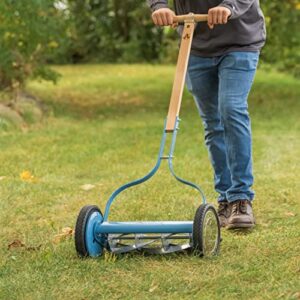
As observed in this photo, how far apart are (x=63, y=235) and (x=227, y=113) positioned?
1.08 metres

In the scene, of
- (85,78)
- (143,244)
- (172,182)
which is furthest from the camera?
(85,78)

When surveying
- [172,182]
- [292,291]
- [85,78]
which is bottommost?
[85,78]

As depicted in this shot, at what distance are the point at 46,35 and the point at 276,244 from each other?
247 inches

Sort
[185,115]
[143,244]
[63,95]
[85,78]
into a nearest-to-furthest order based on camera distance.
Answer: [143,244], [185,115], [63,95], [85,78]

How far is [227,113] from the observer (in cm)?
461

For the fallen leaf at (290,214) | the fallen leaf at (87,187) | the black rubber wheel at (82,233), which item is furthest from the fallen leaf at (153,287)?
the fallen leaf at (87,187)

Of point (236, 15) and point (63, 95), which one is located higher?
point (236, 15)

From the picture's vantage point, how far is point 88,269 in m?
4.00

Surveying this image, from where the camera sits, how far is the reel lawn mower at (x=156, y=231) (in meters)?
4.07

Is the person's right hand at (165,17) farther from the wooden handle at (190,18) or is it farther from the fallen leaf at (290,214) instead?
the fallen leaf at (290,214)

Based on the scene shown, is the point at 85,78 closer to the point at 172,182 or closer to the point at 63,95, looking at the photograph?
the point at 63,95

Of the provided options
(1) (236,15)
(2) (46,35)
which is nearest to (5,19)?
(2) (46,35)

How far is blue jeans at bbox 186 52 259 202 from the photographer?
15.2ft

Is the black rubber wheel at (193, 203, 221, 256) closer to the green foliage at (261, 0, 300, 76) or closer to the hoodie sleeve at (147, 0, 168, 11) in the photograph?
the hoodie sleeve at (147, 0, 168, 11)
